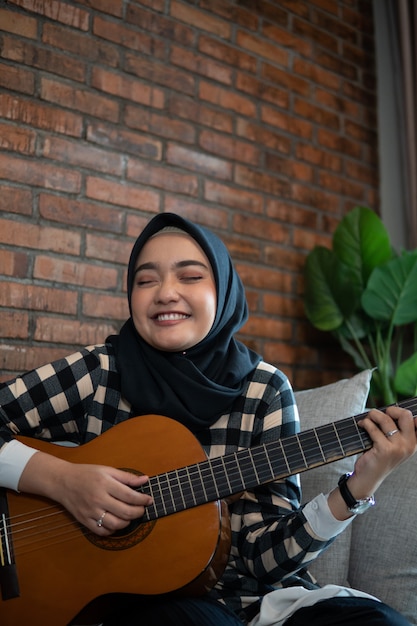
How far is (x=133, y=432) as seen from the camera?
1425mm

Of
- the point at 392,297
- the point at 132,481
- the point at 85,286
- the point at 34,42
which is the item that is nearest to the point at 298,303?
the point at 392,297

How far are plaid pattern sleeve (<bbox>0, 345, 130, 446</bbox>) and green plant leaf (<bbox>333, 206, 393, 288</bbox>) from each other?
120 cm

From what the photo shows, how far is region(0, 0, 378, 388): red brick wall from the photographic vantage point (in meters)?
2.07

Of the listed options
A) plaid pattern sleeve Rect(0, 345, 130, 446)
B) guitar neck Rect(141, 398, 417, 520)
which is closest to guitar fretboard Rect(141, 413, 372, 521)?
guitar neck Rect(141, 398, 417, 520)

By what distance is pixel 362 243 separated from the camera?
2.51 metres

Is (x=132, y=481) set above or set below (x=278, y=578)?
above

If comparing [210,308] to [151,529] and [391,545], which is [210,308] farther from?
[391,545]

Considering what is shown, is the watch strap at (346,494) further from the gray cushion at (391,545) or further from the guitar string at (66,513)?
the gray cushion at (391,545)

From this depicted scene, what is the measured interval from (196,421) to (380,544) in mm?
558

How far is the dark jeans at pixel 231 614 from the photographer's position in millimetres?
1158

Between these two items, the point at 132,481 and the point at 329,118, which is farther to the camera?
the point at 329,118

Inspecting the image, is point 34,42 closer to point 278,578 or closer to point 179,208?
point 179,208

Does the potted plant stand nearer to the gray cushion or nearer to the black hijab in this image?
the gray cushion

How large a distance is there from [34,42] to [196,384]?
4.10 ft
